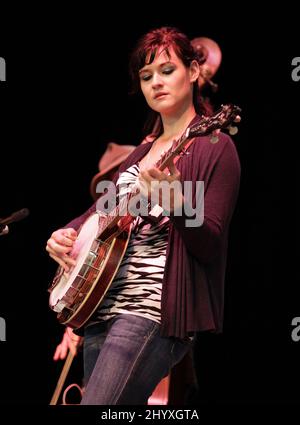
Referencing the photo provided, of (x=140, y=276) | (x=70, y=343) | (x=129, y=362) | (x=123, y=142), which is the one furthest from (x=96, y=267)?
(x=123, y=142)

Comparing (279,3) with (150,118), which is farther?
(279,3)

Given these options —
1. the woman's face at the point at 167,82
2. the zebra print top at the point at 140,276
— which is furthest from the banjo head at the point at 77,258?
the woman's face at the point at 167,82

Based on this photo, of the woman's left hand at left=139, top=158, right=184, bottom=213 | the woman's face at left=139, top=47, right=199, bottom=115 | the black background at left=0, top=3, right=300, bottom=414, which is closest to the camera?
the woman's left hand at left=139, top=158, right=184, bottom=213

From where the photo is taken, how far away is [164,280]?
1.85 m

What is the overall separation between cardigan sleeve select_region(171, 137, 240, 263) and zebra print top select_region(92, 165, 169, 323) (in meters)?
0.14

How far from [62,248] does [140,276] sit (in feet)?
1.15

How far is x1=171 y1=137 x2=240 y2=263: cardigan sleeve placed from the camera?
1749 mm

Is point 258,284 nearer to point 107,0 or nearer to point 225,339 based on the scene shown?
point 225,339

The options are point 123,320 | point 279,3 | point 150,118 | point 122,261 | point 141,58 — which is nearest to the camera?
point 123,320

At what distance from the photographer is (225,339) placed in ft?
11.3

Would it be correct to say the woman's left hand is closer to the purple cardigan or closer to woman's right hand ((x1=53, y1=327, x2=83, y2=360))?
the purple cardigan

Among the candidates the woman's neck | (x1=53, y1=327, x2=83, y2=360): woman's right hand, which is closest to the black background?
(x1=53, y1=327, x2=83, y2=360): woman's right hand

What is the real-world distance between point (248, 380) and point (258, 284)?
0.49 metres

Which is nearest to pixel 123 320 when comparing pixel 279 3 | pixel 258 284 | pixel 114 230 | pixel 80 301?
pixel 80 301
